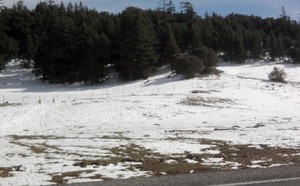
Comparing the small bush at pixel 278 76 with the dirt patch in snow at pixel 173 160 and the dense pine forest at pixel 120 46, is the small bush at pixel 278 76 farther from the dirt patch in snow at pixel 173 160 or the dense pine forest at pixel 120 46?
the dirt patch in snow at pixel 173 160

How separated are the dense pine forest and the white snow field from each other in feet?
8.60

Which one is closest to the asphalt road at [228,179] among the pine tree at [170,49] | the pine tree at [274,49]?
the pine tree at [170,49]

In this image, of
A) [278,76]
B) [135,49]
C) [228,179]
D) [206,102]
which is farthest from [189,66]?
[228,179]

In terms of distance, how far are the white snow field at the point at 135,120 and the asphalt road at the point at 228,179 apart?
4.61 feet

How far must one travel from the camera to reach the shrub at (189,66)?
6775 centimetres

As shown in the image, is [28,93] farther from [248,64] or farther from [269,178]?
[269,178]

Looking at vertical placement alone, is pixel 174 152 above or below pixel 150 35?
below

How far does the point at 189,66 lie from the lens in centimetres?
6769

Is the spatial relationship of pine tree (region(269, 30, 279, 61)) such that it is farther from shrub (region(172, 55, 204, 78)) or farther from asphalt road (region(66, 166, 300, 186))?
asphalt road (region(66, 166, 300, 186))

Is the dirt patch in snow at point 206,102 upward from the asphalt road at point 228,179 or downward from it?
downward

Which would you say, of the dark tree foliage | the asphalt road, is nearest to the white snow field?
the asphalt road

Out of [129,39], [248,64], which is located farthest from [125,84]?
[248,64]

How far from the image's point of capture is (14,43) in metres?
93.2

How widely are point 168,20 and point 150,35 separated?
1332 inches
